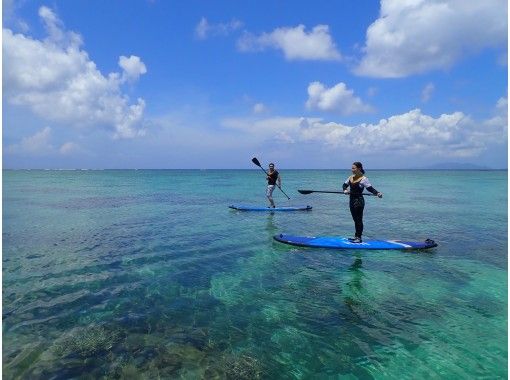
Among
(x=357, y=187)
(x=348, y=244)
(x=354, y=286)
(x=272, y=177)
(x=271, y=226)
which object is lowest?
(x=271, y=226)

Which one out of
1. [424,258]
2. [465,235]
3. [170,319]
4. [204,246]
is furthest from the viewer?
[465,235]

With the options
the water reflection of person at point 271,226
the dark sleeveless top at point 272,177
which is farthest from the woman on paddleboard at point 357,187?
the dark sleeveless top at point 272,177

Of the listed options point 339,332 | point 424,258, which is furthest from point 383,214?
point 339,332

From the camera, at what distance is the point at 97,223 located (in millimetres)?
20094

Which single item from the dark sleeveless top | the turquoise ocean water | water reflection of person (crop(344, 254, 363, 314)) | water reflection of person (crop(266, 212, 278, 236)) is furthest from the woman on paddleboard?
the dark sleeveless top

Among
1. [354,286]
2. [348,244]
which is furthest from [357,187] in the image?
[354,286]

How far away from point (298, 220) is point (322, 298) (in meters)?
13.0

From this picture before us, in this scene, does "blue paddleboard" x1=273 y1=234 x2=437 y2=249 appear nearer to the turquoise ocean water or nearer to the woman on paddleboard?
the turquoise ocean water

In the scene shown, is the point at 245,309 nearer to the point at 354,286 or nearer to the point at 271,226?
the point at 354,286

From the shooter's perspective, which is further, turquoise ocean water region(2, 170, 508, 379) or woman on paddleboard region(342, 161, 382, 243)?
woman on paddleboard region(342, 161, 382, 243)

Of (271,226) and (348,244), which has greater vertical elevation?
(348,244)

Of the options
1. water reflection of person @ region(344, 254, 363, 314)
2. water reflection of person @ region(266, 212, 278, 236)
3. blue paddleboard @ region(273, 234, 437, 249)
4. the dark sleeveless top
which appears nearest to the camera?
water reflection of person @ region(344, 254, 363, 314)

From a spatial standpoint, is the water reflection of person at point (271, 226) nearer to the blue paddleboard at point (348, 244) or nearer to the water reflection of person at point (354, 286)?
the blue paddleboard at point (348, 244)

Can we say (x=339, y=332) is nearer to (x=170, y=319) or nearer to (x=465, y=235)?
(x=170, y=319)
